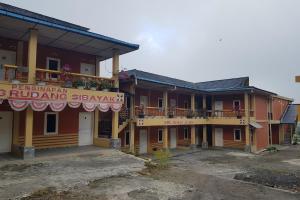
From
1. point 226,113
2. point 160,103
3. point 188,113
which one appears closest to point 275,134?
point 226,113

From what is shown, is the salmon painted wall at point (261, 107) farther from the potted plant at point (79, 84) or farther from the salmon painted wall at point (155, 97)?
the potted plant at point (79, 84)

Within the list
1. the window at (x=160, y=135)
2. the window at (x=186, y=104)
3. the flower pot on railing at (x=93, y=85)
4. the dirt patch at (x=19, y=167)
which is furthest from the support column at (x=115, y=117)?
the window at (x=186, y=104)

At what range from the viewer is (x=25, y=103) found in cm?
1234

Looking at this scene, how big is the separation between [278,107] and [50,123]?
3257 centimetres

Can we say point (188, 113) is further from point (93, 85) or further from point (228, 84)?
point (93, 85)

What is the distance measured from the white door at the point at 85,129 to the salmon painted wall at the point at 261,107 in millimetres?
20124

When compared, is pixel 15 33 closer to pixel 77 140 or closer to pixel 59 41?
pixel 59 41

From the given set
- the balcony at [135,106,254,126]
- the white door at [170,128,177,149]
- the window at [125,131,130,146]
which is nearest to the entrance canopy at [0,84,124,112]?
the balcony at [135,106,254,126]

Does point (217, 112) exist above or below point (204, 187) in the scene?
above

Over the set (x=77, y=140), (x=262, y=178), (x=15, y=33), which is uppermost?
(x=15, y=33)

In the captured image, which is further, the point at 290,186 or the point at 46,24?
the point at 46,24

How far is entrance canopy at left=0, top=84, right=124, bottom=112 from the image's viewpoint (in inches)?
473

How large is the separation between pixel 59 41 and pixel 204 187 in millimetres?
11551

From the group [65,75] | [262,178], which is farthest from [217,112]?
[65,75]
